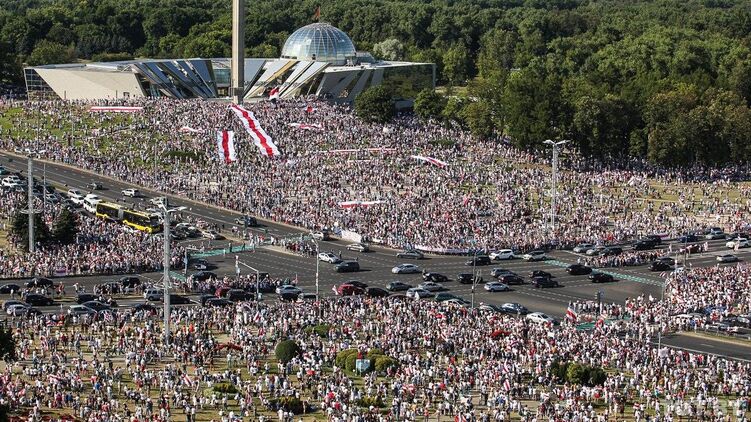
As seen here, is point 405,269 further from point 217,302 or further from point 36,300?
point 36,300

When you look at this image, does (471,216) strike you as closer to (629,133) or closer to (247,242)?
(247,242)

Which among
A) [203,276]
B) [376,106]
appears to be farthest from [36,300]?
[376,106]

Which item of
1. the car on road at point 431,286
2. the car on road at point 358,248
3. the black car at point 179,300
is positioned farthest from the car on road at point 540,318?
the car on road at point 358,248

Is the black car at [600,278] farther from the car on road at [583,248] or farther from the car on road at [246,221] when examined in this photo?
the car on road at [246,221]

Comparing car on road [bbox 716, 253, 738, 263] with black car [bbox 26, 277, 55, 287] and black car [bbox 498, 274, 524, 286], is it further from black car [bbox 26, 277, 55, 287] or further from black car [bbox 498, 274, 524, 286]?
black car [bbox 26, 277, 55, 287]

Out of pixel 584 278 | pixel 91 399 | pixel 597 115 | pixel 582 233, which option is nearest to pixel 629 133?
pixel 597 115

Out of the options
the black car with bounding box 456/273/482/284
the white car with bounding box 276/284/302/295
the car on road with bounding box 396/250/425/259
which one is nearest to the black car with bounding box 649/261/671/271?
the black car with bounding box 456/273/482/284

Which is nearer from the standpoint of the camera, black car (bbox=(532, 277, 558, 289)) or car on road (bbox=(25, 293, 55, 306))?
car on road (bbox=(25, 293, 55, 306))
